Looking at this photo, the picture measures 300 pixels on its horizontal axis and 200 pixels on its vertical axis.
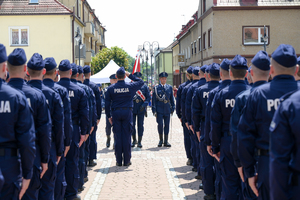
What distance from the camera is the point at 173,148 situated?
12328 mm

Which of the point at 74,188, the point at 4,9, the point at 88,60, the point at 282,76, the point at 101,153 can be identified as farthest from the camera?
the point at 88,60

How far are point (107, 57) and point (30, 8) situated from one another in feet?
67.0

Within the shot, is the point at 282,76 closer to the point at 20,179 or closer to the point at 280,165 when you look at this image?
the point at 280,165

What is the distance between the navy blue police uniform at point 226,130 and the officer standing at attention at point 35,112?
2257 mm

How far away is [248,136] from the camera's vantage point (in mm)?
3883

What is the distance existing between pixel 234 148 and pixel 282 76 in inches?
46.1

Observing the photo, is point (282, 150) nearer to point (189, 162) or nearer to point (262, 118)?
point (262, 118)

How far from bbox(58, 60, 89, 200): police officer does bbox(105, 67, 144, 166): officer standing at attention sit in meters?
2.58

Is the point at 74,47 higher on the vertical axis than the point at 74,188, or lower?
higher

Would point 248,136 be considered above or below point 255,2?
below

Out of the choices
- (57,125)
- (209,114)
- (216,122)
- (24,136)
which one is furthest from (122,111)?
(24,136)

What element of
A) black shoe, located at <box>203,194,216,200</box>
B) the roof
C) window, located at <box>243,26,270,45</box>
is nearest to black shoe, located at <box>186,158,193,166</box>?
black shoe, located at <box>203,194,216,200</box>

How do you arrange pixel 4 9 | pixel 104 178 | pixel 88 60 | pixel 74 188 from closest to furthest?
pixel 74 188 → pixel 104 178 → pixel 4 9 → pixel 88 60

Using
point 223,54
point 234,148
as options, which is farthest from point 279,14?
point 234,148
